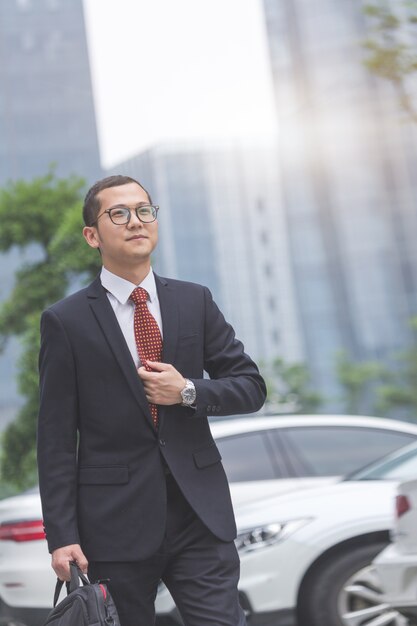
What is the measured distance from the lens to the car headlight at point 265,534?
5.41 meters

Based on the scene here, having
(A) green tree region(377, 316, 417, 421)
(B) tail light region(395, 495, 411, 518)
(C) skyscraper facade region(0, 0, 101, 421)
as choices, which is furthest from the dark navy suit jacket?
(C) skyscraper facade region(0, 0, 101, 421)

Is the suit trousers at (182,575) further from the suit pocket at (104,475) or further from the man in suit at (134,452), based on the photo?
the suit pocket at (104,475)

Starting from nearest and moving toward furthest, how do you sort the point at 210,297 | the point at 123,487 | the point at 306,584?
the point at 123,487 < the point at 210,297 < the point at 306,584

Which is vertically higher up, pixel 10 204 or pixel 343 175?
pixel 343 175

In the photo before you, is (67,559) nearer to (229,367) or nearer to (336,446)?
(229,367)

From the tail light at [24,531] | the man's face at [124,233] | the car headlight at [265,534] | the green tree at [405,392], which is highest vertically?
the man's face at [124,233]

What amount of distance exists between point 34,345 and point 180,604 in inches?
328

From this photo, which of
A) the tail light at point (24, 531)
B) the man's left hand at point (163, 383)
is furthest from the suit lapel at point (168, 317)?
the tail light at point (24, 531)

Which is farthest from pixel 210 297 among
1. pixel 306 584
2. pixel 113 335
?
pixel 306 584

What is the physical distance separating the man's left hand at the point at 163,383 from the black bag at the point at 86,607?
49 centimetres

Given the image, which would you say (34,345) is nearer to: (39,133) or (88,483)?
(88,483)

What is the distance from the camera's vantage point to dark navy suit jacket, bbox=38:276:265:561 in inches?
113

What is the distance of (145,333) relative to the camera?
301 cm

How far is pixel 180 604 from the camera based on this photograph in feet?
9.66
